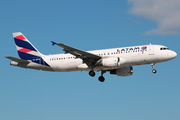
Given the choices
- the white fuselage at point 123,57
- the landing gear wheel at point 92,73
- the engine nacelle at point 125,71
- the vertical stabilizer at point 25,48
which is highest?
the vertical stabilizer at point 25,48

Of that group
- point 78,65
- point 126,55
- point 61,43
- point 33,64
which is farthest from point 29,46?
point 126,55

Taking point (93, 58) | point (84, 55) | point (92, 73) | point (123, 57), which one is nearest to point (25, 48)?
point (84, 55)

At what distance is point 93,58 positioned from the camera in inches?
1790

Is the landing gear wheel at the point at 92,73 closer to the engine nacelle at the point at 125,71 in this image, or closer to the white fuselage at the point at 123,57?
the white fuselage at the point at 123,57

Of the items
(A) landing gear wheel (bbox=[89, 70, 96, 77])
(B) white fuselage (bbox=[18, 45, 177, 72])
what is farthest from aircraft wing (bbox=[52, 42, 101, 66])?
(A) landing gear wheel (bbox=[89, 70, 96, 77])

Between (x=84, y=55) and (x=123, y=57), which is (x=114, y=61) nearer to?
(x=123, y=57)

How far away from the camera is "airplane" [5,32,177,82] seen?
145 feet

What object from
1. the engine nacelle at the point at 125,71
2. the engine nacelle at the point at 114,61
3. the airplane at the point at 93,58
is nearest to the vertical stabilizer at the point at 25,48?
the airplane at the point at 93,58

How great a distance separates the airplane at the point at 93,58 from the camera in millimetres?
44219

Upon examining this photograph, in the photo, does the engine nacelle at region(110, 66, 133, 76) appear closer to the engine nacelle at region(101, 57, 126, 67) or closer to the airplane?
A: the airplane

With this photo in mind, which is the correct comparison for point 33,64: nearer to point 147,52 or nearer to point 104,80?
point 104,80

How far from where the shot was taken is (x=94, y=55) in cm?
4444

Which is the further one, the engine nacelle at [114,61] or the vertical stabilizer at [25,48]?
the vertical stabilizer at [25,48]

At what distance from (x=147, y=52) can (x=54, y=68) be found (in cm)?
1460
